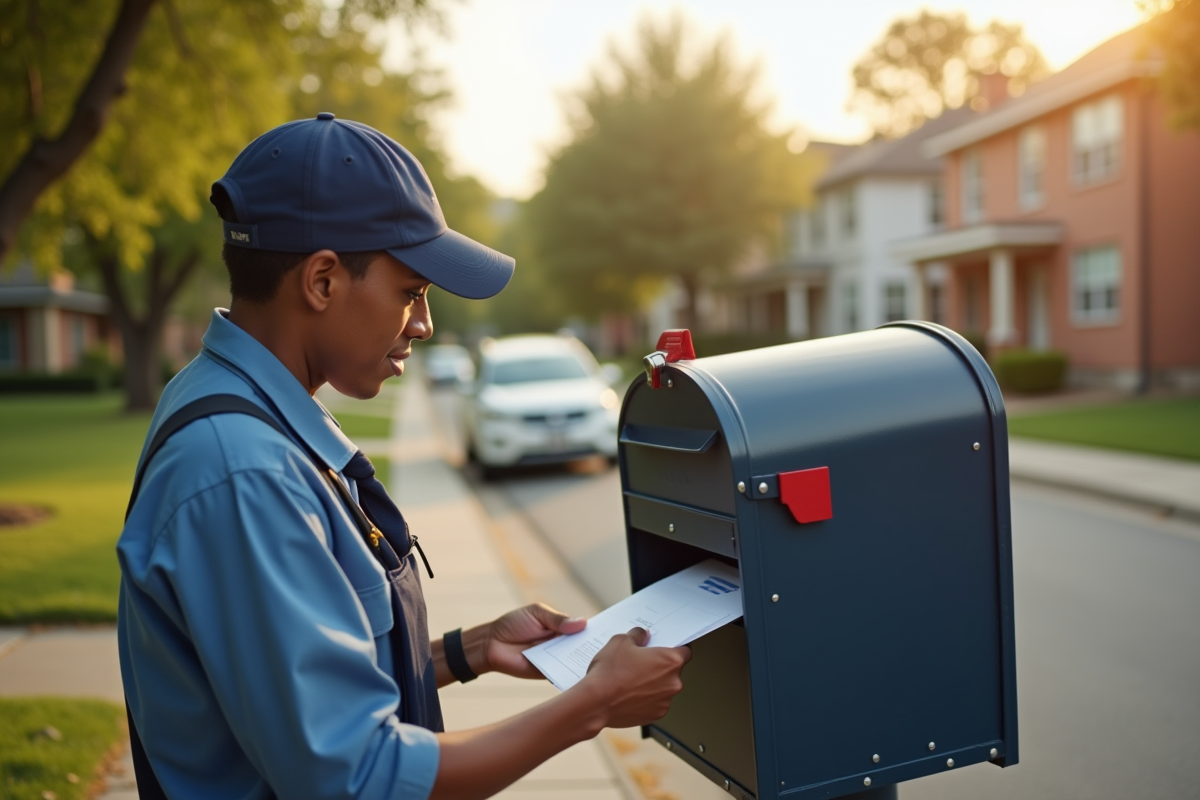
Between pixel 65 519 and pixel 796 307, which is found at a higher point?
pixel 796 307

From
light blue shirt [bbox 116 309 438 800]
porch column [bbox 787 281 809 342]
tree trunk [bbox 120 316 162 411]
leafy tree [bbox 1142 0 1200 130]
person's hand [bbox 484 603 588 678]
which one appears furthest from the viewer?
porch column [bbox 787 281 809 342]

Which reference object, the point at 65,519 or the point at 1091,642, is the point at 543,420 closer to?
the point at 65,519

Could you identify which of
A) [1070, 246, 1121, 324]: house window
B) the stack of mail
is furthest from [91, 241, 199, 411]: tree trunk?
the stack of mail

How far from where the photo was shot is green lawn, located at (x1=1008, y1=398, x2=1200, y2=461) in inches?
510

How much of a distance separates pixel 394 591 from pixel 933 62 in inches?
2496

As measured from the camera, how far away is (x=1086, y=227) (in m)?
23.8

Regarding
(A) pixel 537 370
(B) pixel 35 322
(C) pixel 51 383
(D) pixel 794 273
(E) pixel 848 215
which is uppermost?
(E) pixel 848 215

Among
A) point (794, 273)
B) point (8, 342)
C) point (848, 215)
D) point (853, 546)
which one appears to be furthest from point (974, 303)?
point (8, 342)

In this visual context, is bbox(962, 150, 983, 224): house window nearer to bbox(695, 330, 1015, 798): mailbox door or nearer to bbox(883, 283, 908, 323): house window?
bbox(883, 283, 908, 323): house window

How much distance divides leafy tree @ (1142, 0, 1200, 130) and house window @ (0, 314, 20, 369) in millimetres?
48443

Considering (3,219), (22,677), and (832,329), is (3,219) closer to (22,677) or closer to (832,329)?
(22,677)

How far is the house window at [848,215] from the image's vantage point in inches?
1495

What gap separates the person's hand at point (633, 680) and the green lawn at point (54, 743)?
2.88m

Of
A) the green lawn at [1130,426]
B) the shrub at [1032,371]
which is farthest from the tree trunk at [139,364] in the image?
the green lawn at [1130,426]
